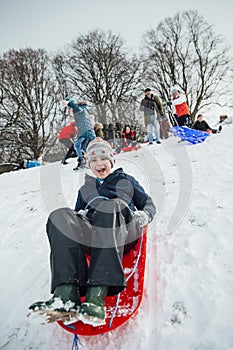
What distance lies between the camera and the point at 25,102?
16188 millimetres

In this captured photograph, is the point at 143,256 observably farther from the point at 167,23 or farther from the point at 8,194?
the point at 167,23

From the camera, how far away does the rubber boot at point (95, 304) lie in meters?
1.09

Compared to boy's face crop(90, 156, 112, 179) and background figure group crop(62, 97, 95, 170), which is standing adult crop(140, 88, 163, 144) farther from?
boy's face crop(90, 156, 112, 179)

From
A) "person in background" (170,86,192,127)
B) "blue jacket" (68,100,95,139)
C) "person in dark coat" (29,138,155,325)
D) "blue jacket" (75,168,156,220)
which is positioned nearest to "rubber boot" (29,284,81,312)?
"person in dark coat" (29,138,155,325)

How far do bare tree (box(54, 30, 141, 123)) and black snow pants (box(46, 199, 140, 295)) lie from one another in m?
16.1

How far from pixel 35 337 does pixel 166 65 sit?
66.5 ft

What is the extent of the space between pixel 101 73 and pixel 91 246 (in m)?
18.3

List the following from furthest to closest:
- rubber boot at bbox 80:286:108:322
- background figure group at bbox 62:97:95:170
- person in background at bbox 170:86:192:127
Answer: person in background at bbox 170:86:192:127 < background figure group at bbox 62:97:95:170 < rubber boot at bbox 80:286:108:322

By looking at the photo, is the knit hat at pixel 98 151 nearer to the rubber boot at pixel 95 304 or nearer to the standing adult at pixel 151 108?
the rubber boot at pixel 95 304

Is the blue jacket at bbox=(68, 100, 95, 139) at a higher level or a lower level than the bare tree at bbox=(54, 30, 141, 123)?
lower

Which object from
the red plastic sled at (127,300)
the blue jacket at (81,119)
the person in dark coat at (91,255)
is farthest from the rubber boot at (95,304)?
the blue jacket at (81,119)

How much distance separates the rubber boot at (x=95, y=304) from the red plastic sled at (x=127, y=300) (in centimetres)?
13

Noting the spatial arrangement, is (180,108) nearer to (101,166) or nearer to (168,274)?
(101,166)

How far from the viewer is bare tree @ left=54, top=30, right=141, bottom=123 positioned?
17312 millimetres
